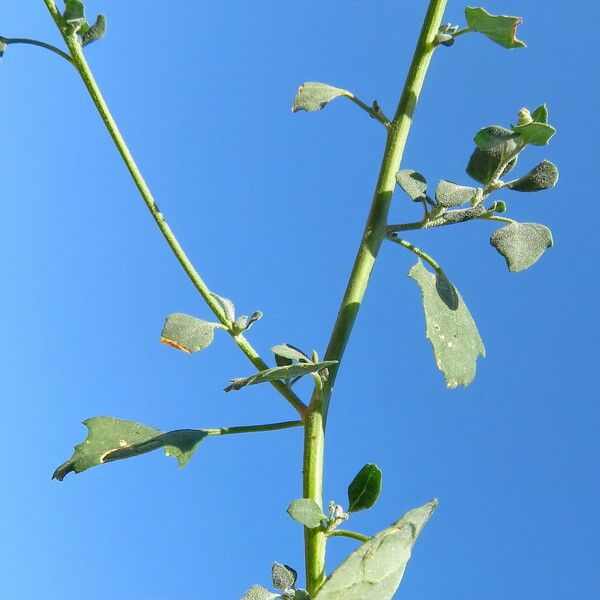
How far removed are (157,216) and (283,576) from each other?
0.58 metres

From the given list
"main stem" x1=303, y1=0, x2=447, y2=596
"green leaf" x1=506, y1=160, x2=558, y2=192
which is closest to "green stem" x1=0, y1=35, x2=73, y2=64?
"main stem" x1=303, y1=0, x2=447, y2=596

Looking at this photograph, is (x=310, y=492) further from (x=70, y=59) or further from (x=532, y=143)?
(x=70, y=59)

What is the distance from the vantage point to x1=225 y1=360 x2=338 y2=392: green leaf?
110 cm

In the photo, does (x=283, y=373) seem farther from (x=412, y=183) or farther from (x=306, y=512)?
(x=412, y=183)

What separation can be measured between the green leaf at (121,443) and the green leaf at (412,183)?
477 mm

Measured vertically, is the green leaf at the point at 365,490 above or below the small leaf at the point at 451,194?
below

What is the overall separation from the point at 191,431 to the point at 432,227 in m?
0.48

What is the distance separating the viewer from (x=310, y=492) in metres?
1.17

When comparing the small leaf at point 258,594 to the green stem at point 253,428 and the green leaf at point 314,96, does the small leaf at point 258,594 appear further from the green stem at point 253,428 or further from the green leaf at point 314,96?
the green leaf at point 314,96

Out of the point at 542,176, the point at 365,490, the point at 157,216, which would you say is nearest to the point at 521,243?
the point at 542,176

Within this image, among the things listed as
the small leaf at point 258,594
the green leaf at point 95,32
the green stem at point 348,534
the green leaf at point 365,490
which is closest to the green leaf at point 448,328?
the green leaf at point 365,490

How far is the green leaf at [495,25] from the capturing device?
4.27 ft

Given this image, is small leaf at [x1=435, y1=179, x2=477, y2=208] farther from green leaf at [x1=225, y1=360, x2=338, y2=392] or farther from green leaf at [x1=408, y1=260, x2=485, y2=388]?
green leaf at [x1=225, y1=360, x2=338, y2=392]

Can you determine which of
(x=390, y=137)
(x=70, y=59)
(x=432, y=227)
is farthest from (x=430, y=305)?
(x=70, y=59)
